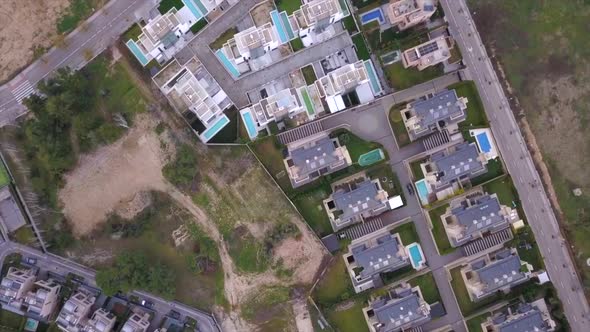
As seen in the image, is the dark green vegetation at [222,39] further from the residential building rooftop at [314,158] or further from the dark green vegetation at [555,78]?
the dark green vegetation at [555,78]

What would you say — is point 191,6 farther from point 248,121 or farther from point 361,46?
point 361,46

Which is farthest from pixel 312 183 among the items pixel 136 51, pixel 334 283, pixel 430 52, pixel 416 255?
pixel 136 51

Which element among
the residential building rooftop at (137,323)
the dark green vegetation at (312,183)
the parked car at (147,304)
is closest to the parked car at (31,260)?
the residential building rooftop at (137,323)

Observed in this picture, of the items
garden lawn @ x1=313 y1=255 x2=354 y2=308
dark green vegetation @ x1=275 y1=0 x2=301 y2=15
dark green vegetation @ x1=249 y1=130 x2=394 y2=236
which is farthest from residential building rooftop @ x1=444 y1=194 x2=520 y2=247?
dark green vegetation @ x1=275 y1=0 x2=301 y2=15

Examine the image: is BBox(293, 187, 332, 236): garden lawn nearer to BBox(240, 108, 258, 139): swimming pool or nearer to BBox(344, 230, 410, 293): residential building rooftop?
BBox(344, 230, 410, 293): residential building rooftop

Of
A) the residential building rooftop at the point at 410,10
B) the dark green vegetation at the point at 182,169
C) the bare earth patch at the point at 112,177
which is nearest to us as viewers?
the dark green vegetation at the point at 182,169

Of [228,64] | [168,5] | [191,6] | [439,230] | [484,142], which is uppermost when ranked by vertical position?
[168,5]

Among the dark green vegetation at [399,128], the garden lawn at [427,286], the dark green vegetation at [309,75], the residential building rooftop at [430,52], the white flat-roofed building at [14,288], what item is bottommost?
the garden lawn at [427,286]

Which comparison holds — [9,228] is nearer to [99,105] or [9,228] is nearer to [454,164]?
[99,105]
